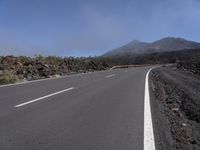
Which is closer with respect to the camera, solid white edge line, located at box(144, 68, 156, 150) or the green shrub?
solid white edge line, located at box(144, 68, 156, 150)

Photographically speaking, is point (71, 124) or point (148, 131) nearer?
point (148, 131)

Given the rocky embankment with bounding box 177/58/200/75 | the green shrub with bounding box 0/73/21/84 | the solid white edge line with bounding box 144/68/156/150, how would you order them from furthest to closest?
the rocky embankment with bounding box 177/58/200/75 < the green shrub with bounding box 0/73/21/84 < the solid white edge line with bounding box 144/68/156/150

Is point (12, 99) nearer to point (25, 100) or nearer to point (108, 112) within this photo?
point (25, 100)

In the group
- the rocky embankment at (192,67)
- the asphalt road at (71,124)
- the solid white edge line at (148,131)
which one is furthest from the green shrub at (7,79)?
the rocky embankment at (192,67)

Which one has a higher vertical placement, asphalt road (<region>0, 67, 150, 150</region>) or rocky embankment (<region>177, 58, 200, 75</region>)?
asphalt road (<region>0, 67, 150, 150</region>)

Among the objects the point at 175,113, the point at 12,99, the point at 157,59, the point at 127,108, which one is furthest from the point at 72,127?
the point at 157,59

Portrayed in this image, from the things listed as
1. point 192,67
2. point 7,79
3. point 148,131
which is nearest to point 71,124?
point 148,131

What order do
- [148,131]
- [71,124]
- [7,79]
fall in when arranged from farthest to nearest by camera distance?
[7,79]
[71,124]
[148,131]

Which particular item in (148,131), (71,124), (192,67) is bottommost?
(192,67)

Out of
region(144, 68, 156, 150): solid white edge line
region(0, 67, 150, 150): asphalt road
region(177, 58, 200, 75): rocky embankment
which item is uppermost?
region(0, 67, 150, 150): asphalt road

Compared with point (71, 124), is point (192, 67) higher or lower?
lower

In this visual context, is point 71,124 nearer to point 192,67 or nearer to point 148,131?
point 148,131

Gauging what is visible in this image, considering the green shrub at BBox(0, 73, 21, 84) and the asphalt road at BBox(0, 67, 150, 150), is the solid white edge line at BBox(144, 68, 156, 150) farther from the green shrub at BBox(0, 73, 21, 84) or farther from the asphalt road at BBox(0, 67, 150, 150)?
the green shrub at BBox(0, 73, 21, 84)

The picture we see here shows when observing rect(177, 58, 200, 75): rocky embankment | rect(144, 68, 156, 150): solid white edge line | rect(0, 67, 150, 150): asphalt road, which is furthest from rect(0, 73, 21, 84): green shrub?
rect(177, 58, 200, 75): rocky embankment
